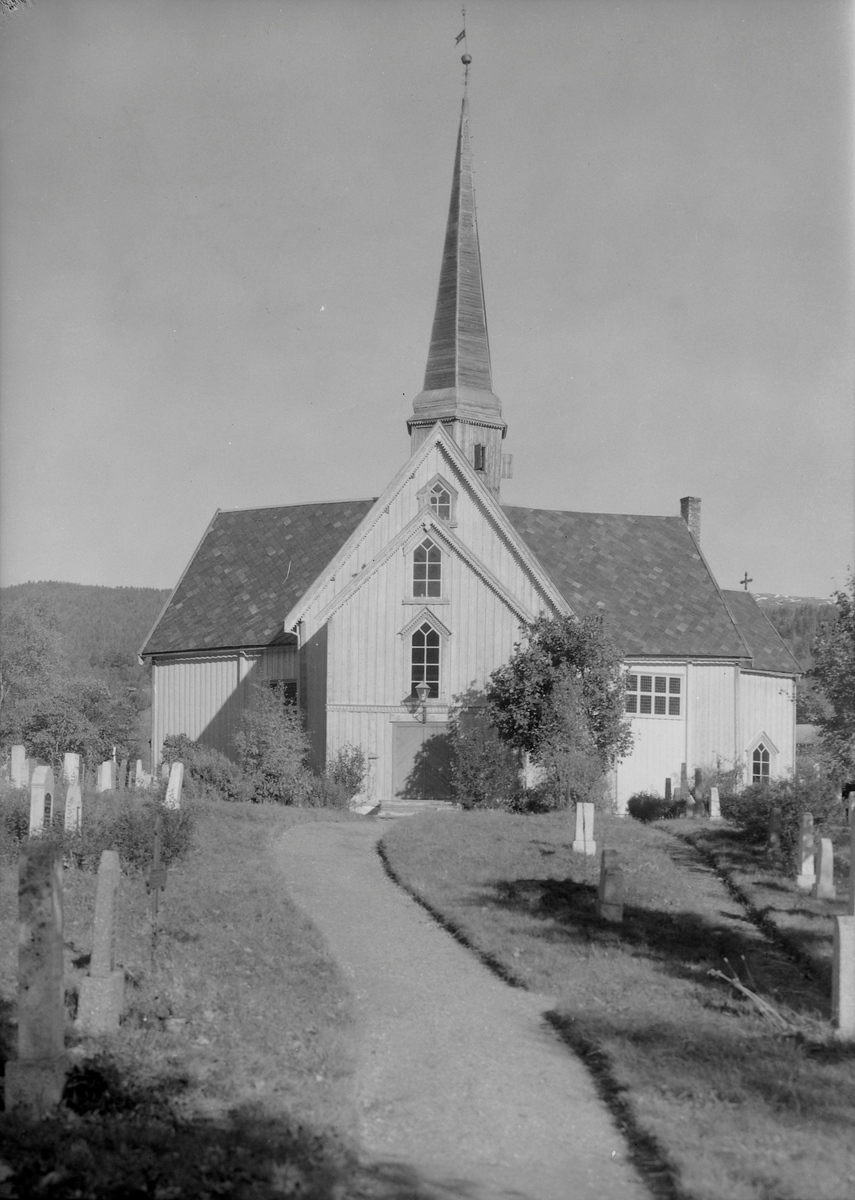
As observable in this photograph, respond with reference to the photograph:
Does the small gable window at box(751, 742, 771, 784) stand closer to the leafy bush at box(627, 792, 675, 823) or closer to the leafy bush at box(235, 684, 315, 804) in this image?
the leafy bush at box(627, 792, 675, 823)

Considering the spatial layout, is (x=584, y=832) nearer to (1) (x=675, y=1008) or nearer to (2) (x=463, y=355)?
(1) (x=675, y=1008)

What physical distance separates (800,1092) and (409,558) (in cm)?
2384

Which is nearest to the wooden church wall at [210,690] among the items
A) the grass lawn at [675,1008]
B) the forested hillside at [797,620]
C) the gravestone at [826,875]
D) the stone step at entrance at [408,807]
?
the stone step at entrance at [408,807]

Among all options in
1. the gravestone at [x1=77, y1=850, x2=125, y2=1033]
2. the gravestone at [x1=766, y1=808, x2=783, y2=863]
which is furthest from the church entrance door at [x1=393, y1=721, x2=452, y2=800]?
the gravestone at [x1=77, y1=850, x2=125, y2=1033]

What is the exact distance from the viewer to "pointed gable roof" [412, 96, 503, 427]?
131 ft

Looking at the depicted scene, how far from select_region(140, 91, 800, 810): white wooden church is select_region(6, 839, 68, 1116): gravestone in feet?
76.3

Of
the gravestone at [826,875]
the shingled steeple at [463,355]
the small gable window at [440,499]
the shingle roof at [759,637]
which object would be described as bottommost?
the gravestone at [826,875]

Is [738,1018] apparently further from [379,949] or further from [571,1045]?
[379,949]

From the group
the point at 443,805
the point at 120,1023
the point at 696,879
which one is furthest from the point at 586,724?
the point at 120,1023

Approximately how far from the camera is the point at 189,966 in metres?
12.0

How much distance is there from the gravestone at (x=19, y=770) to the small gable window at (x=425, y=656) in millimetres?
10609

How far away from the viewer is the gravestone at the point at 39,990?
25.9 ft

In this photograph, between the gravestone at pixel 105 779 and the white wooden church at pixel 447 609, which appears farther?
the white wooden church at pixel 447 609

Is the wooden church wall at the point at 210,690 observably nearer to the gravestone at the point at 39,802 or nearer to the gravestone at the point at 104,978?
the gravestone at the point at 39,802
